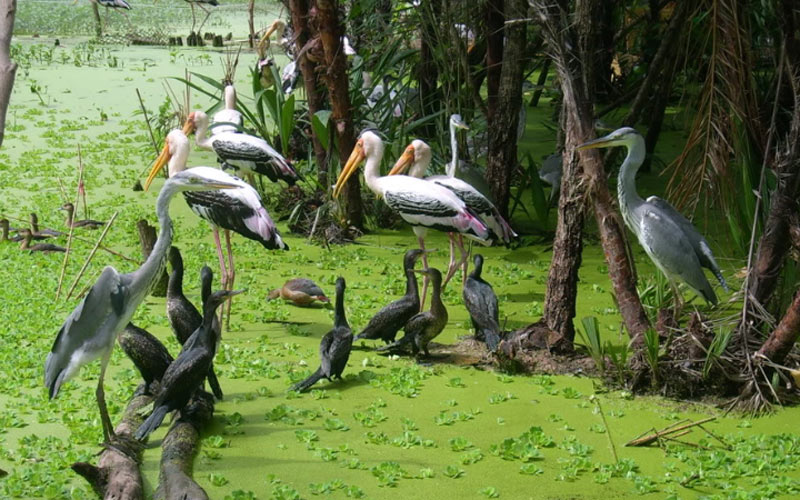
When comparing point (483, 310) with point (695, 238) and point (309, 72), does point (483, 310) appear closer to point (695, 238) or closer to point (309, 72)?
point (695, 238)

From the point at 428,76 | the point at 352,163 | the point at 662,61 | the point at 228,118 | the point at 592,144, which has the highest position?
the point at 662,61

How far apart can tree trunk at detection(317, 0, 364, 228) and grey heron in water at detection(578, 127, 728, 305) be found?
11.5 ft

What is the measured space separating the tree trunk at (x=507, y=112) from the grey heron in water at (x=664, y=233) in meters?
2.32

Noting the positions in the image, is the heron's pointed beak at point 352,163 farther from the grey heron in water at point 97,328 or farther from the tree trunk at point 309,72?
the grey heron in water at point 97,328

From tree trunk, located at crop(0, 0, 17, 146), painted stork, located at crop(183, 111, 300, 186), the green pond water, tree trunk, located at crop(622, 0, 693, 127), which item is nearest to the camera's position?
tree trunk, located at crop(0, 0, 17, 146)

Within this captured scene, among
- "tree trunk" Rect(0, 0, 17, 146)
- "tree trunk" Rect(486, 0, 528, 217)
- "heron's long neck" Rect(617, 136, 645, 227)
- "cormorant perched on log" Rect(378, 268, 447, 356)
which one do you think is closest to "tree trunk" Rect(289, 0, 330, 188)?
"tree trunk" Rect(486, 0, 528, 217)

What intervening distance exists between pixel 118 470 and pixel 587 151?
3.02 metres

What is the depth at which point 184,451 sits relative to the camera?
176 inches

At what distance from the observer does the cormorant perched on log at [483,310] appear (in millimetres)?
5945

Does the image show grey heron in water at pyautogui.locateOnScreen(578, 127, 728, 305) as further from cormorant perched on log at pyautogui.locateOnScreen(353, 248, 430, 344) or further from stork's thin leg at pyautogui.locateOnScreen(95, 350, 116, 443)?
stork's thin leg at pyautogui.locateOnScreen(95, 350, 116, 443)

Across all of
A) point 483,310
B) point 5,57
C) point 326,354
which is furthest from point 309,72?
point 5,57


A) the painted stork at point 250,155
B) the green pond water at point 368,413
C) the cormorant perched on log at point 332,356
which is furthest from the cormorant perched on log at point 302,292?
the painted stork at point 250,155

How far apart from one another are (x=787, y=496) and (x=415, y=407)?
6.36 ft

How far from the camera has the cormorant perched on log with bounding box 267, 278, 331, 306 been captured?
6.88 meters
